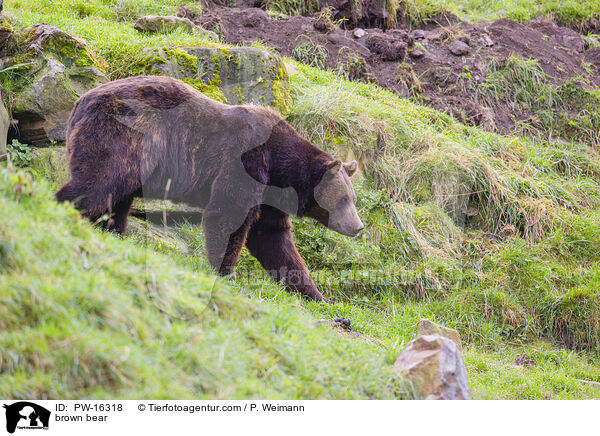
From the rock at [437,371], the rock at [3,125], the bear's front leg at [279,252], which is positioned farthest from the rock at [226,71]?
the rock at [437,371]

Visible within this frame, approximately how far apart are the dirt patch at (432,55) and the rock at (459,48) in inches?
0.8

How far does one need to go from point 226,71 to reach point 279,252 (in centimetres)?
295

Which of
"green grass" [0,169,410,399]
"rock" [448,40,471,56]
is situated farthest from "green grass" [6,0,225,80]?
"rock" [448,40,471,56]

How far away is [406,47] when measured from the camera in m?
10.9

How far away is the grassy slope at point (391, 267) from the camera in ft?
8.95

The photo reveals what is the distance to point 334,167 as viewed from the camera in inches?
226

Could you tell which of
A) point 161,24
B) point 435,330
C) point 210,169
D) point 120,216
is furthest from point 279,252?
point 161,24

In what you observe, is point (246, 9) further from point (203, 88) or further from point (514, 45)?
point (514, 45)

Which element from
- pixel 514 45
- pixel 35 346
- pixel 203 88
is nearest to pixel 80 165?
pixel 35 346

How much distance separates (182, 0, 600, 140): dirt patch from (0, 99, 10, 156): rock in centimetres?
524

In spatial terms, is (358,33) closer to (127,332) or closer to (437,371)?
(437,371)

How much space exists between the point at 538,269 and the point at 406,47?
5.77 metres
